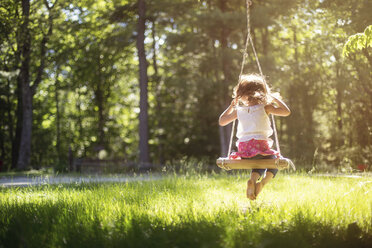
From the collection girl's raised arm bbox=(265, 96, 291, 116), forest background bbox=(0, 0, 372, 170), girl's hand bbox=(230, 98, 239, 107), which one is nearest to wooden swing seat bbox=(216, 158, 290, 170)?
girl's raised arm bbox=(265, 96, 291, 116)

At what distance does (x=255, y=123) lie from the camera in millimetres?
5766

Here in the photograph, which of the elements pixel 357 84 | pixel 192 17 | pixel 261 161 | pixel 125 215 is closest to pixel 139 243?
pixel 125 215

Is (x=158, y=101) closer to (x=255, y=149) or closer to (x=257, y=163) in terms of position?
(x=255, y=149)

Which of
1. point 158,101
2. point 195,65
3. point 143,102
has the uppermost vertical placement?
point 195,65

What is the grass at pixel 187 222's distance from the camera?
445 centimetres

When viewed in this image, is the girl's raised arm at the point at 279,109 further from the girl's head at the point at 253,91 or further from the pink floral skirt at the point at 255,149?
the pink floral skirt at the point at 255,149

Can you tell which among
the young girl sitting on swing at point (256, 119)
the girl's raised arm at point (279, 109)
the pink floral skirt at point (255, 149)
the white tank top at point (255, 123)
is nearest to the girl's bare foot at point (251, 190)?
the young girl sitting on swing at point (256, 119)

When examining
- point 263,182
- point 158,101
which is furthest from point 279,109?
point 158,101

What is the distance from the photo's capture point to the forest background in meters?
18.2

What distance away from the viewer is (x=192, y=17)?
18.7m

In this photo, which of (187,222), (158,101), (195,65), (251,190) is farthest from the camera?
(158,101)

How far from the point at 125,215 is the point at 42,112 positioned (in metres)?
26.9

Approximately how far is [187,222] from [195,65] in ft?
59.3

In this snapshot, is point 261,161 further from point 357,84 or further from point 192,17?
point 357,84
